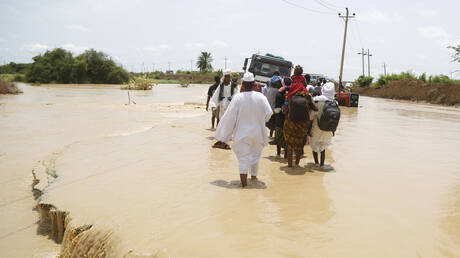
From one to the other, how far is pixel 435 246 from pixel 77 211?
12.4 ft

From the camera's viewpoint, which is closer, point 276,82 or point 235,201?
point 235,201

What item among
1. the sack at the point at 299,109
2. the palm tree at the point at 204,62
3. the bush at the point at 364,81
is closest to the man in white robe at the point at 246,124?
the sack at the point at 299,109

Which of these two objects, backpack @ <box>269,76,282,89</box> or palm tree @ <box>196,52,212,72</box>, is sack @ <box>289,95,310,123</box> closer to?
backpack @ <box>269,76,282,89</box>

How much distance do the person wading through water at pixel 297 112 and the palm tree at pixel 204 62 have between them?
90553mm

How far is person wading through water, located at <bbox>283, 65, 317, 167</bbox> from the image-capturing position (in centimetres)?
587

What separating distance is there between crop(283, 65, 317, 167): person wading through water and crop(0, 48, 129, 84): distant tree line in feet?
190

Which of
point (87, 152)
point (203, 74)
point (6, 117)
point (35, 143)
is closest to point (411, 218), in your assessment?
point (87, 152)

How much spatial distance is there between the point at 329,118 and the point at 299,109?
0.51 metres

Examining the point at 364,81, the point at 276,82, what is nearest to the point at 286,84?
the point at 276,82

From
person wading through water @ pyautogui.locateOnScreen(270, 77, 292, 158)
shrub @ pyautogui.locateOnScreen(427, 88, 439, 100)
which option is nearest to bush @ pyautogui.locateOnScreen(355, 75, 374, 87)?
shrub @ pyautogui.locateOnScreen(427, 88, 439, 100)

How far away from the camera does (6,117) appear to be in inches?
572

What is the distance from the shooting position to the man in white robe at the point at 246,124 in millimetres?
5062

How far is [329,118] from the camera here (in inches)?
232

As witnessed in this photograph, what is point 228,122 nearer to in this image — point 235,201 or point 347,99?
point 235,201
